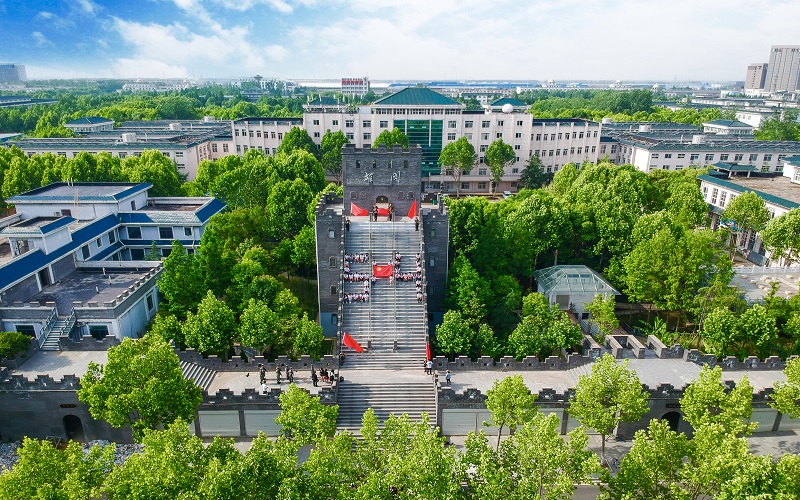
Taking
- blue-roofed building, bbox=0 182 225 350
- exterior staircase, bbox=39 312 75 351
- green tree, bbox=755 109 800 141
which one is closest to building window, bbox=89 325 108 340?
blue-roofed building, bbox=0 182 225 350

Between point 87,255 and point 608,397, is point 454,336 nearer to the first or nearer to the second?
point 608,397

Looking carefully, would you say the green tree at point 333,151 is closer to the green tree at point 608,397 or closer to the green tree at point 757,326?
the green tree at point 757,326

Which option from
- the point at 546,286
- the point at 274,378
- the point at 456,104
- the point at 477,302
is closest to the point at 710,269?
the point at 546,286

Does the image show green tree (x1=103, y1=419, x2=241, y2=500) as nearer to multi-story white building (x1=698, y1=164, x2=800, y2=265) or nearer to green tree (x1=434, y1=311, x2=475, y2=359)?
green tree (x1=434, y1=311, x2=475, y2=359)

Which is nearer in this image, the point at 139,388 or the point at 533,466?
the point at 533,466

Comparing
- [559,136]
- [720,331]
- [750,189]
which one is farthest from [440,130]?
[720,331]

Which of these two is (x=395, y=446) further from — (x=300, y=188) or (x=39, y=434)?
(x=300, y=188)

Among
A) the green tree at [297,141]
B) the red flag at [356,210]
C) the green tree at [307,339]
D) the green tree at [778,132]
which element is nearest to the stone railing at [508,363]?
the green tree at [307,339]
